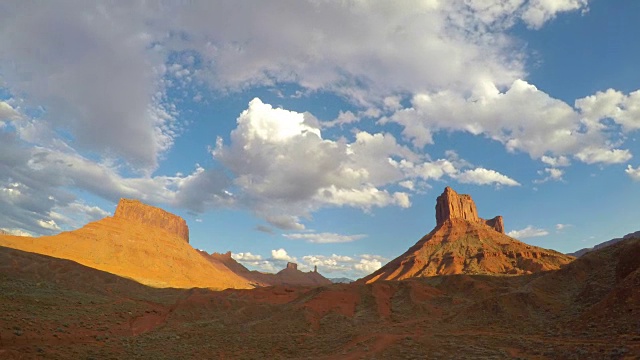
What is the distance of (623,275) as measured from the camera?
38812 millimetres

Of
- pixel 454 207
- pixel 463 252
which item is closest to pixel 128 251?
pixel 463 252

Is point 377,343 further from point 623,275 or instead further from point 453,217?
point 453,217

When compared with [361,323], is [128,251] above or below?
above

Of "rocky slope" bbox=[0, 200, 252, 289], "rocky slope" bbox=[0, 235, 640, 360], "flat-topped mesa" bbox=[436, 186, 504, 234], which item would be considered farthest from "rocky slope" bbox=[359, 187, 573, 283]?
"rocky slope" bbox=[0, 200, 252, 289]

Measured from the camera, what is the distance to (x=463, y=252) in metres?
135

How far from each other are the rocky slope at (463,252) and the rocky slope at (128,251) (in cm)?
8138

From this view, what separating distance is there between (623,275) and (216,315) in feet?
179

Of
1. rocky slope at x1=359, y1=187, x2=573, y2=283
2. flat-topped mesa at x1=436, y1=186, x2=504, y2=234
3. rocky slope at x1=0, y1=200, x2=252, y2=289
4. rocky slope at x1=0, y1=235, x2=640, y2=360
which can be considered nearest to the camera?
rocky slope at x1=0, y1=235, x2=640, y2=360

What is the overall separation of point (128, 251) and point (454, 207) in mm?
161460

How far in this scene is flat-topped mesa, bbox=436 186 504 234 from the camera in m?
179

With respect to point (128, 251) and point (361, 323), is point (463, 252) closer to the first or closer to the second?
point (361, 323)

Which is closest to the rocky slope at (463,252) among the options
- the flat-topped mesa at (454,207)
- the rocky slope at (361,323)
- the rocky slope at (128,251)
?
the flat-topped mesa at (454,207)

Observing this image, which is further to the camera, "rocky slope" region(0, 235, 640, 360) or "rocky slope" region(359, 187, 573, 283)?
"rocky slope" region(359, 187, 573, 283)

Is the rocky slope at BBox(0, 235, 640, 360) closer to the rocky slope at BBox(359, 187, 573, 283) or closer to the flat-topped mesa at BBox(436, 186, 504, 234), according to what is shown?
the rocky slope at BBox(359, 187, 573, 283)
